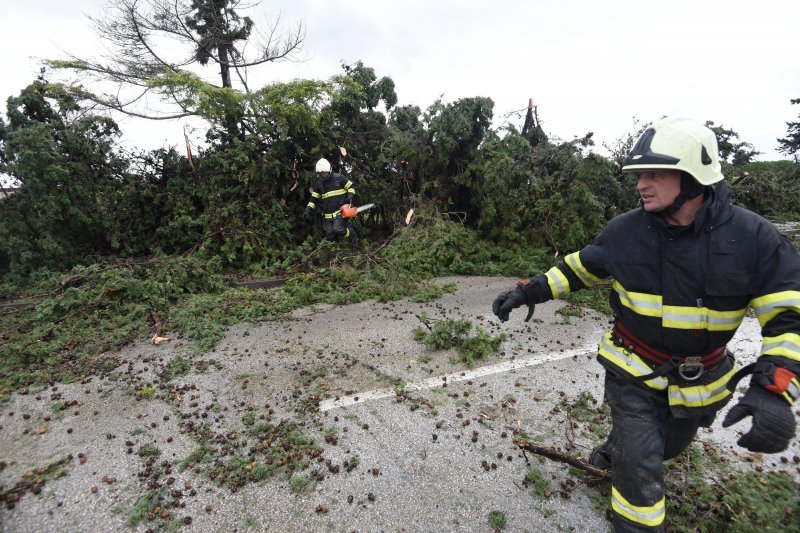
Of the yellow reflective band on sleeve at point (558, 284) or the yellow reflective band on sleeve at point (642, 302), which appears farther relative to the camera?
the yellow reflective band on sleeve at point (558, 284)

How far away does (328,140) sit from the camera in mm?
8555

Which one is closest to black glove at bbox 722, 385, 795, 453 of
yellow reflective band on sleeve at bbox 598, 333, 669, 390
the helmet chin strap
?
yellow reflective band on sleeve at bbox 598, 333, 669, 390

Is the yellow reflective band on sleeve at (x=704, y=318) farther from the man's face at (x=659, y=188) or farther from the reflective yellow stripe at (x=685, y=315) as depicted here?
the man's face at (x=659, y=188)

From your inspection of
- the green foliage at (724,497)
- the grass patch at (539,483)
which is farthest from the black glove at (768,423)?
the grass patch at (539,483)

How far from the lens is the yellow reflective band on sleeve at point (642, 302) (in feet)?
6.63

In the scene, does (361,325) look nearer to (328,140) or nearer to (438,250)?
(438,250)

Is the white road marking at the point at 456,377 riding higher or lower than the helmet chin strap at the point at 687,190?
lower

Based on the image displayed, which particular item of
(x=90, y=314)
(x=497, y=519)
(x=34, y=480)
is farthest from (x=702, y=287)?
(x=90, y=314)

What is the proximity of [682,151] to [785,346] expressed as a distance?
95 cm

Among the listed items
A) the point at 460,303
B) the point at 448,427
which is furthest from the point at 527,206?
the point at 448,427

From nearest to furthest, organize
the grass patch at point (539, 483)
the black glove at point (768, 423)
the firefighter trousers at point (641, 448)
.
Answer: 1. the black glove at point (768, 423)
2. the firefighter trousers at point (641, 448)
3. the grass patch at point (539, 483)

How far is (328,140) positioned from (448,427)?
6.96 metres

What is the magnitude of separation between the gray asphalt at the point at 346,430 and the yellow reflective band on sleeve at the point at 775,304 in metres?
1.48

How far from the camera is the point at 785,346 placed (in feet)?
5.49
